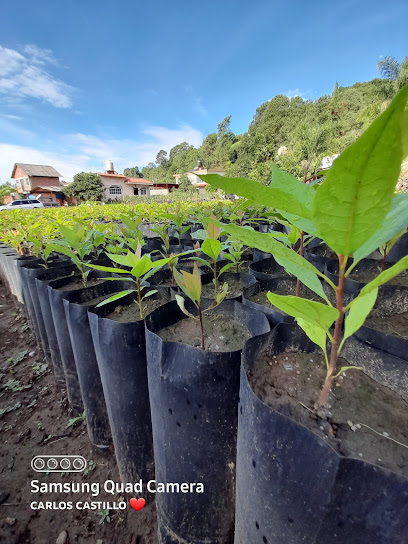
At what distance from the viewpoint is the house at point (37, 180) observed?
31.6 meters

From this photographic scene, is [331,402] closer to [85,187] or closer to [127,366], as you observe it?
[127,366]

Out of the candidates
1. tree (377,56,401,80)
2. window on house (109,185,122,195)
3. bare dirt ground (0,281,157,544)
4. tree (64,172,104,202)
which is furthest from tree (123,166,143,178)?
bare dirt ground (0,281,157,544)

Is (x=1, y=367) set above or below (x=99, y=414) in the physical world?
below

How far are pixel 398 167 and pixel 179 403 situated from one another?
866 mm

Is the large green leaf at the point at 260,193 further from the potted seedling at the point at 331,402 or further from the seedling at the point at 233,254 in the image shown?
the seedling at the point at 233,254

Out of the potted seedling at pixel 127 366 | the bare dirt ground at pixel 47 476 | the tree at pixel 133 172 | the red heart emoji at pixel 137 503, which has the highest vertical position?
the tree at pixel 133 172

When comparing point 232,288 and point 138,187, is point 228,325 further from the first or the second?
point 138,187

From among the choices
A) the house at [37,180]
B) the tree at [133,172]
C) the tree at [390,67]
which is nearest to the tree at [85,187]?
the house at [37,180]

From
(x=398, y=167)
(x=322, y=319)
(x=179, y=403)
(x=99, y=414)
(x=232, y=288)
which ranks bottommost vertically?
(x=99, y=414)

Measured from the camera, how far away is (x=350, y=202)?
0.34m

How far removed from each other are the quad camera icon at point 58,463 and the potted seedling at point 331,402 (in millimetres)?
1258

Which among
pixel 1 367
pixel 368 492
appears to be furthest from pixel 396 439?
pixel 1 367

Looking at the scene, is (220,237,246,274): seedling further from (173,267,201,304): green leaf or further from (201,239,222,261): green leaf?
(173,267,201,304): green leaf

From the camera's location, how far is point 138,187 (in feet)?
125
